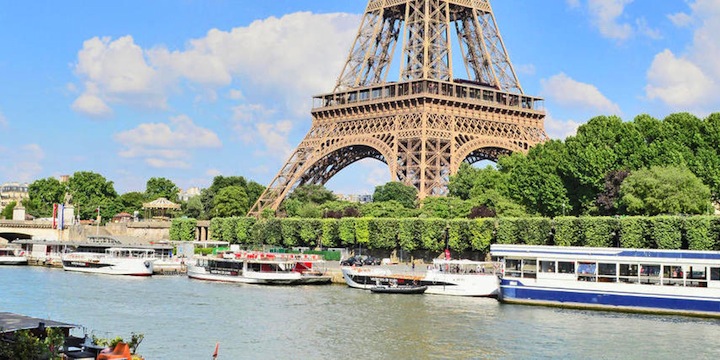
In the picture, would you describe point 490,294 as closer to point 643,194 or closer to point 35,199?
point 643,194

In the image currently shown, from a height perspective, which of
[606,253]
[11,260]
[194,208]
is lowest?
[11,260]

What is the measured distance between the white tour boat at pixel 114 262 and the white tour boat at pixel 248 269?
382 cm

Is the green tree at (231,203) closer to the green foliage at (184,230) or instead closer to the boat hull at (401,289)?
the green foliage at (184,230)

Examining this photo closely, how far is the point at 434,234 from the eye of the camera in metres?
67.4

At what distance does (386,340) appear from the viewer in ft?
120

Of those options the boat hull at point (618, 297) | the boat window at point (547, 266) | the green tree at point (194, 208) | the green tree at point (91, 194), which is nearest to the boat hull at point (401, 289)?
the boat hull at point (618, 297)

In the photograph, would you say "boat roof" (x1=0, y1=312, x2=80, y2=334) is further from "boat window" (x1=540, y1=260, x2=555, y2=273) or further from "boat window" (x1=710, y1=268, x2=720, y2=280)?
"boat window" (x1=710, y1=268, x2=720, y2=280)

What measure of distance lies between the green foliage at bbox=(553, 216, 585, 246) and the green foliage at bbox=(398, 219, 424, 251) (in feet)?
37.1

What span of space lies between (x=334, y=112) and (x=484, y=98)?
1442cm

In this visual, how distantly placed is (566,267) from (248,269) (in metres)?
23.7

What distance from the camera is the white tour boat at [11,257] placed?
81.2 metres

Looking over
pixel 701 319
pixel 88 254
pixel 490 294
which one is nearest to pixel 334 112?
pixel 88 254

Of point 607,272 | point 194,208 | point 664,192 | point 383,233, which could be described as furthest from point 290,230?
point 194,208

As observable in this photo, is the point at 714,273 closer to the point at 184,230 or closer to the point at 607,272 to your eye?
the point at 607,272
